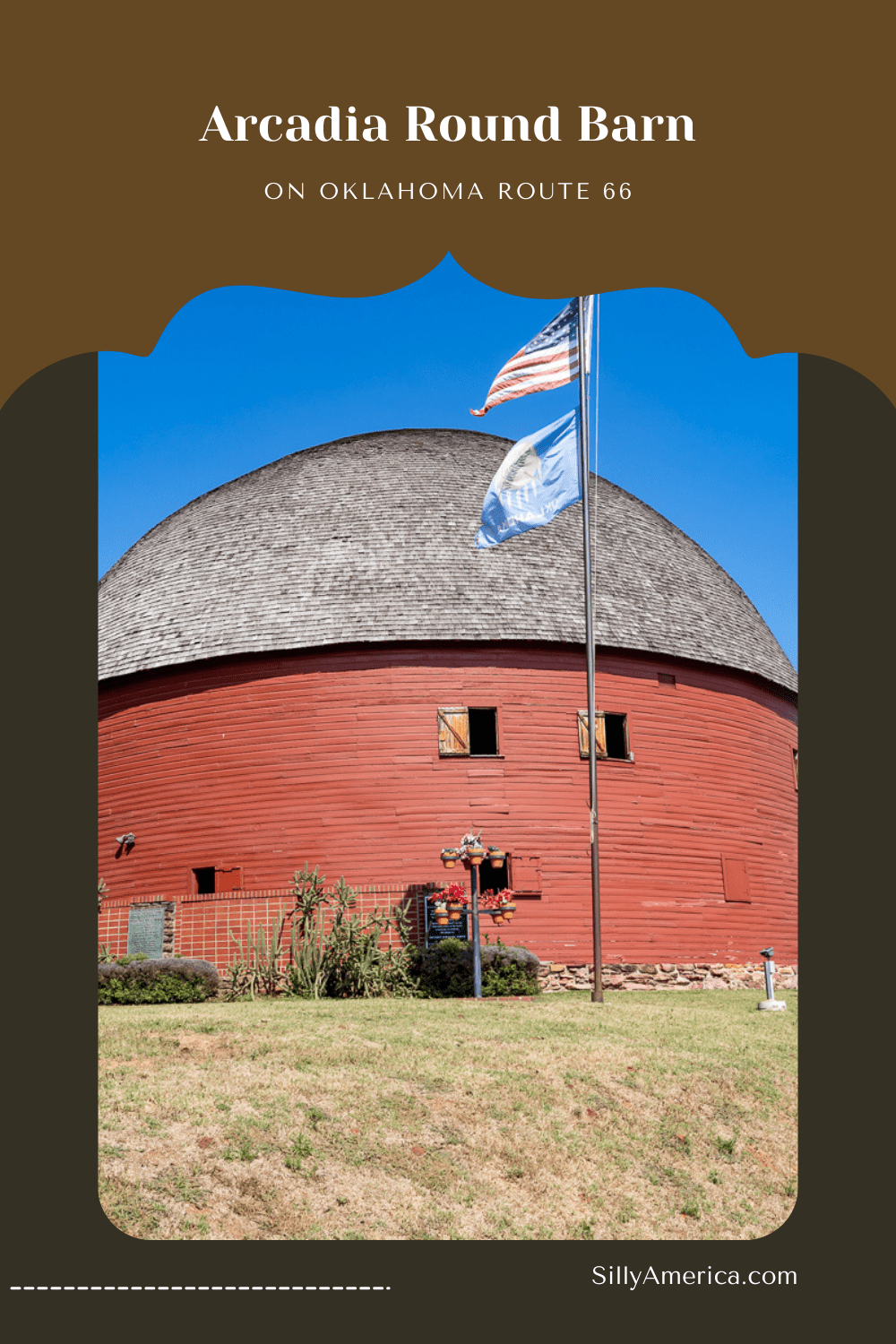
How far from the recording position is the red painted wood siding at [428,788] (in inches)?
811

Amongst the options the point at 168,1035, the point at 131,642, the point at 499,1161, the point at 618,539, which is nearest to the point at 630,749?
the point at 618,539

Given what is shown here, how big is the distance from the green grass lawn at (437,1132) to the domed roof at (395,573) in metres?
10.4

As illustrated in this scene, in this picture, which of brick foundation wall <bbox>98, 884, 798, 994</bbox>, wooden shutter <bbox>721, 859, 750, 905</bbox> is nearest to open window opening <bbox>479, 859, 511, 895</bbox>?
brick foundation wall <bbox>98, 884, 798, 994</bbox>

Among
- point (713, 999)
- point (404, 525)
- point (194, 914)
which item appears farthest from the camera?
point (404, 525)

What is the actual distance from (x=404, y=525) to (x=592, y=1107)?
15.4m

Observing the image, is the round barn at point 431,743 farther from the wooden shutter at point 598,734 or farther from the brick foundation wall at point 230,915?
the wooden shutter at point 598,734

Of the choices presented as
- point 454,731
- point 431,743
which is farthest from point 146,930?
point 454,731

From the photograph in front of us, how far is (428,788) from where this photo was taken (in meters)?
20.7

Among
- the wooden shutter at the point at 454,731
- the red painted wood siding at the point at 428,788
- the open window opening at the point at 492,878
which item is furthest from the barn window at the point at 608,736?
the open window opening at the point at 492,878

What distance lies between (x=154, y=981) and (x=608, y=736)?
996 cm

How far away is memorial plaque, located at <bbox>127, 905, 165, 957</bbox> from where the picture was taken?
20453 millimetres

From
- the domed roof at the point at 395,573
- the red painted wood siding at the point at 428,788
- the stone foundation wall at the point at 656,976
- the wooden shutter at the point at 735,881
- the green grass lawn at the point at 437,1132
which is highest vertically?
the domed roof at the point at 395,573

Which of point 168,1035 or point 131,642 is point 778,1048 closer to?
point 168,1035

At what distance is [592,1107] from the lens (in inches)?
390
